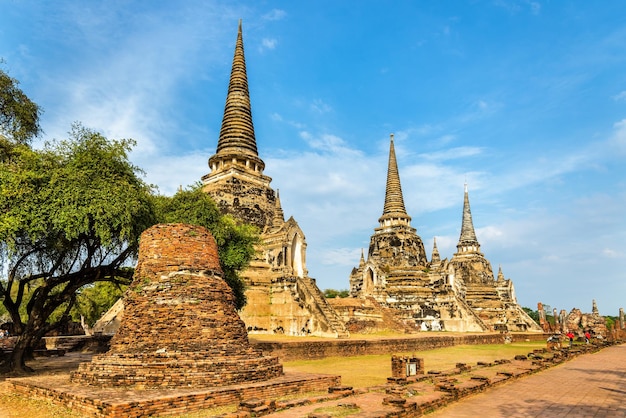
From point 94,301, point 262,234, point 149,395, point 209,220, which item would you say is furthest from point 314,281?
point 149,395

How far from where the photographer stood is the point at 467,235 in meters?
53.3

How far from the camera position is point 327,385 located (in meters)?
10.7

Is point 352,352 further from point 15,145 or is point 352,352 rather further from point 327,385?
point 15,145

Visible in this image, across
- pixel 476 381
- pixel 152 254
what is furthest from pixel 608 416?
pixel 152 254

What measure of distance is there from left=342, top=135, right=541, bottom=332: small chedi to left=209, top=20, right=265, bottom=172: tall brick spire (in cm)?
1089

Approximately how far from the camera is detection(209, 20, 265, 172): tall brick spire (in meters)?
30.7

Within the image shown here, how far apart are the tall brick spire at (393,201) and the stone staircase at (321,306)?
16.7 meters

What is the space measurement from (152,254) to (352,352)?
35.8ft

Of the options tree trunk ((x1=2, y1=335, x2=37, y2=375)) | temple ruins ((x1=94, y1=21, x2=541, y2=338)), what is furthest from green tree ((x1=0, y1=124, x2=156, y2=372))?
temple ruins ((x1=94, y1=21, x2=541, y2=338))

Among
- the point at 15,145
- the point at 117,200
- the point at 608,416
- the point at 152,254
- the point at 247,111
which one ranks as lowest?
the point at 608,416

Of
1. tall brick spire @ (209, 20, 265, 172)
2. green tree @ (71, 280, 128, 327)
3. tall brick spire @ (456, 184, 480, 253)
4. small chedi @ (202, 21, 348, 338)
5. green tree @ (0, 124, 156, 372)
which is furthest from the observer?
tall brick spire @ (456, 184, 480, 253)

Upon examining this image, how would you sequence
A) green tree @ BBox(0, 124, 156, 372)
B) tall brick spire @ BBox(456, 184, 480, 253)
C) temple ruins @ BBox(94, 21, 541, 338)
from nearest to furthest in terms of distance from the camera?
green tree @ BBox(0, 124, 156, 372) → temple ruins @ BBox(94, 21, 541, 338) → tall brick spire @ BBox(456, 184, 480, 253)

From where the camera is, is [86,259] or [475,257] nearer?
[86,259]

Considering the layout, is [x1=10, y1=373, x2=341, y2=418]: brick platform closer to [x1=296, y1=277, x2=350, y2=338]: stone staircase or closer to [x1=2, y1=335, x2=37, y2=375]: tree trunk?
[x1=2, y1=335, x2=37, y2=375]: tree trunk
